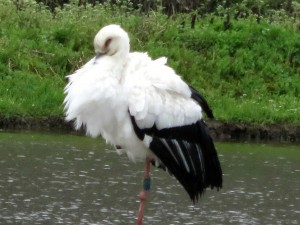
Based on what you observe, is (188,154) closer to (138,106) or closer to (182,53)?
(138,106)

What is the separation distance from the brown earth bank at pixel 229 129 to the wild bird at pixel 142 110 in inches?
302

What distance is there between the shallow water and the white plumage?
65.2 inches

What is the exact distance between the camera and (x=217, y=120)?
652 inches

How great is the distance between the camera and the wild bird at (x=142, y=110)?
7527mm

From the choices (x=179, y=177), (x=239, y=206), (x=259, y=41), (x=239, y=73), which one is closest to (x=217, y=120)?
(x=239, y=73)

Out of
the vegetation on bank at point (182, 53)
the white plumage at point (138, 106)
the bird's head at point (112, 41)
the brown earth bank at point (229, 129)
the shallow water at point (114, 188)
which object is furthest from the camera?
the vegetation on bank at point (182, 53)

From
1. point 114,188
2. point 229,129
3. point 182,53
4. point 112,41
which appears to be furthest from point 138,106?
point 182,53

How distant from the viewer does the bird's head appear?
778cm

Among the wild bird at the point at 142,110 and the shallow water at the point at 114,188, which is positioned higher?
the wild bird at the point at 142,110

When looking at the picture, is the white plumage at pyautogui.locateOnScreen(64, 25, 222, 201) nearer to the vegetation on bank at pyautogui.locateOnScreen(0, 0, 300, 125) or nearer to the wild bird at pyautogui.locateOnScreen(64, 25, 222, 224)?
the wild bird at pyautogui.locateOnScreen(64, 25, 222, 224)

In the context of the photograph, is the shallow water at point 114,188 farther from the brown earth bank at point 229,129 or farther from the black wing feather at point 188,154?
the black wing feather at point 188,154

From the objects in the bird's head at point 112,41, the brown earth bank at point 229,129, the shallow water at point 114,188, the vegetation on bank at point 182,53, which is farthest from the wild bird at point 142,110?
the vegetation on bank at point 182,53

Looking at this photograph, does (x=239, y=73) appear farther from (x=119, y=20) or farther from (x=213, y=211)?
(x=213, y=211)

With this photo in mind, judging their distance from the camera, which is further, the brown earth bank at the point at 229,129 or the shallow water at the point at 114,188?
the brown earth bank at the point at 229,129
